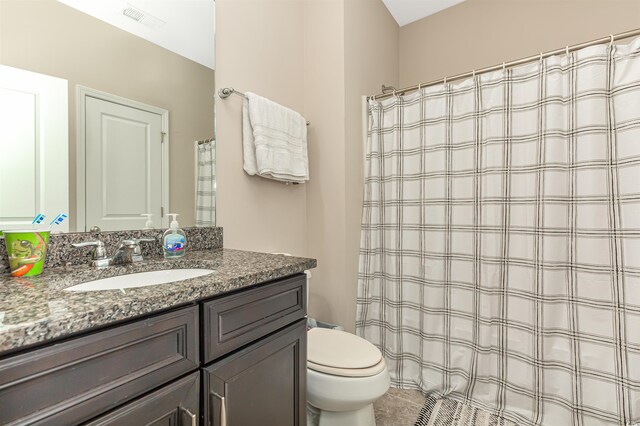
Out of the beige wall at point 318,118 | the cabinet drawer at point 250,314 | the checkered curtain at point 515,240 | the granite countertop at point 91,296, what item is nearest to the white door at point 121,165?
the granite countertop at point 91,296

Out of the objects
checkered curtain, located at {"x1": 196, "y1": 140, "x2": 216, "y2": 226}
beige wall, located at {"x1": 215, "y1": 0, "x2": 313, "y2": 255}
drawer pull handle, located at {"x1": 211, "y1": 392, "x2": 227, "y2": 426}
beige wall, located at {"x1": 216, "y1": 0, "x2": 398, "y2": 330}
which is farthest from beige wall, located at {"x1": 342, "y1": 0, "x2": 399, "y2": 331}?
drawer pull handle, located at {"x1": 211, "y1": 392, "x2": 227, "y2": 426}

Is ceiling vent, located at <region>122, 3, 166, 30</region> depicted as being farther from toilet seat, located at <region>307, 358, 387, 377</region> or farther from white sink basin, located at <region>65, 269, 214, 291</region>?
toilet seat, located at <region>307, 358, 387, 377</region>

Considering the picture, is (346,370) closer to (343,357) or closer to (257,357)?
(343,357)

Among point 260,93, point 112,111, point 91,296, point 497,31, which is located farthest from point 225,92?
point 497,31

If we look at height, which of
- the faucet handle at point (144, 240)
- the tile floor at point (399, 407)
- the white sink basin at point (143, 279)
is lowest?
the tile floor at point (399, 407)

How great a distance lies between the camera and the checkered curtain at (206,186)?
54.6 inches

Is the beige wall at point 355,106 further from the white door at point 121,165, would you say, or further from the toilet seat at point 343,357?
the white door at point 121,165

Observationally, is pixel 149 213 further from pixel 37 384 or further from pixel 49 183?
pixel 37 384

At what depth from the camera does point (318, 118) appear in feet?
6.45

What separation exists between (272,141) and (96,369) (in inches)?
49.2

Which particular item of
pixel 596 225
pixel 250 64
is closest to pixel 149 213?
pixel 250 64

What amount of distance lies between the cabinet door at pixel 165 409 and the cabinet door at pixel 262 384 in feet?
0.12

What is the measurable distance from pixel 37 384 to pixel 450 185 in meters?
1.78

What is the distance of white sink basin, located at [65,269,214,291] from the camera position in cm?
84
